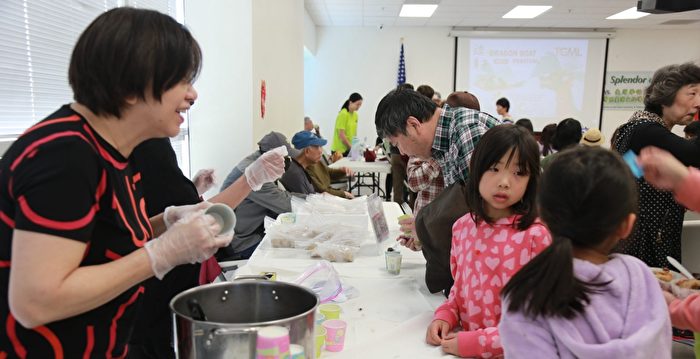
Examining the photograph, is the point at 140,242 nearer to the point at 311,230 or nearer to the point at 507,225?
the point at 507,225

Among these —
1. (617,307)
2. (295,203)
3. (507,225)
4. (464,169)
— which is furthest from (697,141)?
(295,203)

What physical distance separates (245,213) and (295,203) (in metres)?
0.50

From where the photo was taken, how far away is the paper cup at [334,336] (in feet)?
4.13

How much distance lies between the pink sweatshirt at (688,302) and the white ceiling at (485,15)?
6.81m

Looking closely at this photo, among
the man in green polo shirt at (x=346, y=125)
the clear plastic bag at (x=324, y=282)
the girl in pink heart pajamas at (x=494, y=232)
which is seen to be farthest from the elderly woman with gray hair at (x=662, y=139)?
the man in green polo shirt at (x=346, y=125)

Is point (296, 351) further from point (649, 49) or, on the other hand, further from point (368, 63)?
point (649, 49)

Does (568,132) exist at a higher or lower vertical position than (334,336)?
higher

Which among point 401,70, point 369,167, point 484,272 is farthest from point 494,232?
point 401,70

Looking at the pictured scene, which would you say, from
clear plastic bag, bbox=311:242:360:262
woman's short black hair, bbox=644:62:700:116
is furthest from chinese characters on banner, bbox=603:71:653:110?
clear plastic bag, bbox=311:242:360:262

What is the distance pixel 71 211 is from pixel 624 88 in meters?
11.1

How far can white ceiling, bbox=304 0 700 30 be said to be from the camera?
7453mm

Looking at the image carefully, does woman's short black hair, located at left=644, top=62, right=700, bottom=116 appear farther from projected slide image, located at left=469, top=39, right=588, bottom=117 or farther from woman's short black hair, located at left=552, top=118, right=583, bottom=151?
projected slide image, located at left=469, top=39, right=588, bottom=117

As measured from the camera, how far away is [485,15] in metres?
8.26

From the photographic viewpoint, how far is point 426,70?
9680mm
